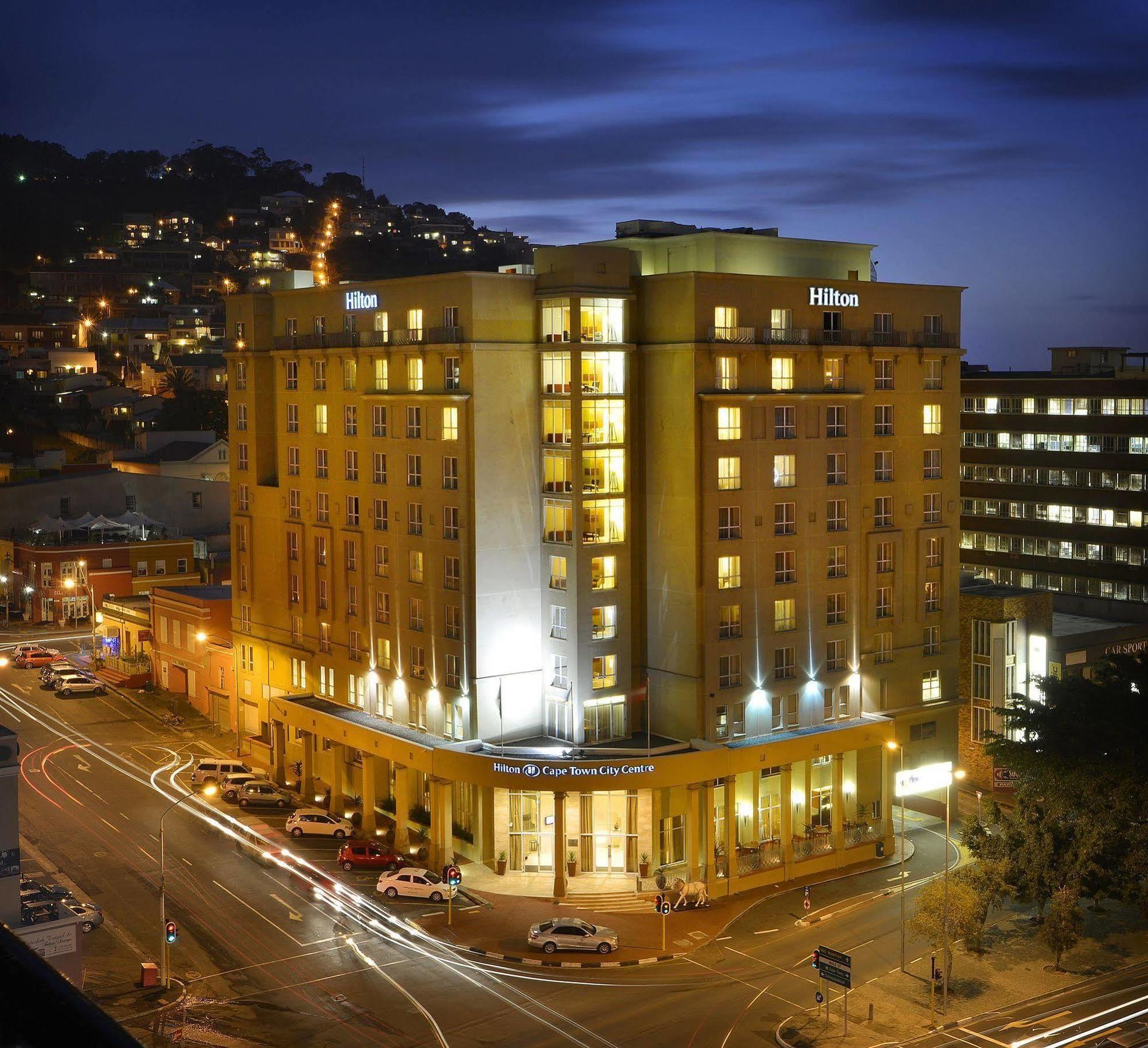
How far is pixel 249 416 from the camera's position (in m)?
82.6

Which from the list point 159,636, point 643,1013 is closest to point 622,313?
point 643,1013

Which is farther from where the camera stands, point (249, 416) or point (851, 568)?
point (249, 416)

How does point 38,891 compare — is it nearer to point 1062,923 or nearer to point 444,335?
point 444,335

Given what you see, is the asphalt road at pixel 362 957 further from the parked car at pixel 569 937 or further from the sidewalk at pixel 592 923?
the parked car at pixel 569 937

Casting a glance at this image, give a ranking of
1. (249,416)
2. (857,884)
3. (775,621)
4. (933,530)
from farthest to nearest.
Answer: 1. (249,416)
2. (933,530)
3. (775,621)
4. (857,884)

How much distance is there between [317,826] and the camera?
2643 inches

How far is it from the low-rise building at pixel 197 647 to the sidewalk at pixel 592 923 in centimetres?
3263

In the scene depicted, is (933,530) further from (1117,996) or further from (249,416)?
(249,416)

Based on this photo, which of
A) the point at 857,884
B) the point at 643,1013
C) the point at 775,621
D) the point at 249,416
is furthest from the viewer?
the point at 249,416

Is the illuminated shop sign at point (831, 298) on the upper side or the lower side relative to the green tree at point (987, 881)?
upper

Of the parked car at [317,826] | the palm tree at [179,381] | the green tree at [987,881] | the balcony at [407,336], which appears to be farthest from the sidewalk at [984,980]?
the palm tree at [179,381]

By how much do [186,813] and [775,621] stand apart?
32909 millimetres

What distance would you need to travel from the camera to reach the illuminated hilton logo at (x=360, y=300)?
71.6m

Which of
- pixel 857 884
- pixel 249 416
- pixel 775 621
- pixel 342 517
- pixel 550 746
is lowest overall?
pixel 857 884
